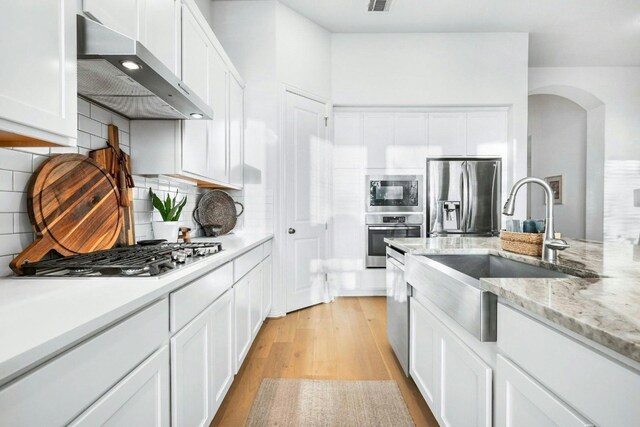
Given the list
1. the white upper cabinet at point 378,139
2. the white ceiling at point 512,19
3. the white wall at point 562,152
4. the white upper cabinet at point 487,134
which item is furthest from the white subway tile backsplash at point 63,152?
the white wall at point 562,152

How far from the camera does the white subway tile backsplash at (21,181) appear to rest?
1.25 meters

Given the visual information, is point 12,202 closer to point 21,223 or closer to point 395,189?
point 21,223

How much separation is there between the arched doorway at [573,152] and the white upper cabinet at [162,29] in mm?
5158

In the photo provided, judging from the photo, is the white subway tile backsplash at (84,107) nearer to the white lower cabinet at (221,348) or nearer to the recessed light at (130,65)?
the recessed light at (130,65)

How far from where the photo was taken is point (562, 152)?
5938 mm

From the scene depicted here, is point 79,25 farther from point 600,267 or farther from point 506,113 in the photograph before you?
point 506,113

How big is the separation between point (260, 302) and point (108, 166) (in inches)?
60.1

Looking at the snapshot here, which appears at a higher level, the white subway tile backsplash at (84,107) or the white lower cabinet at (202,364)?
the white subway tile backsplash at (84,107)

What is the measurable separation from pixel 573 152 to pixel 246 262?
609cm

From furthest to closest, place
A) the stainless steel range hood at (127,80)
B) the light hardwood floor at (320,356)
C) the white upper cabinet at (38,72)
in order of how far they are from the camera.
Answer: the light hardwood floor at (320,356)
the stainless steel range hood at (127,80)
the white upper cabinet at (38,72)

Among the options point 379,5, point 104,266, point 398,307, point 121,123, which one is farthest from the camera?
point 379,5

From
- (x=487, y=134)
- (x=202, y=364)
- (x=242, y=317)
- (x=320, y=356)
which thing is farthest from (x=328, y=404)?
(x=487, y=134)

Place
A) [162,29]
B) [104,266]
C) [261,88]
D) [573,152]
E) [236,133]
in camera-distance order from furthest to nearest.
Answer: [573,152]
[261,88]
[236,133]
[162,29]
[104,266]

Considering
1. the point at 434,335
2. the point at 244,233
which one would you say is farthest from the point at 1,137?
the point at 244,233
